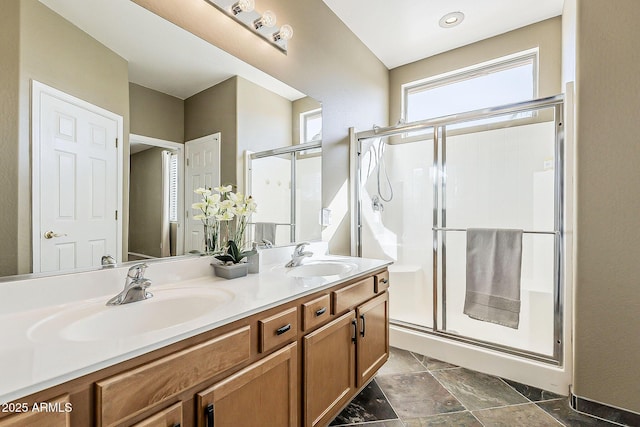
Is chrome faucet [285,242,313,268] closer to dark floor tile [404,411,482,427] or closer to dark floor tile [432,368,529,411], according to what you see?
dark floor tile [404,411,482,427]

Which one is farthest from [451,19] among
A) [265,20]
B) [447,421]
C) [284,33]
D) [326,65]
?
[447,421]

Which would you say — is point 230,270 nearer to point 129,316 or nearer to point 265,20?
point 129,316

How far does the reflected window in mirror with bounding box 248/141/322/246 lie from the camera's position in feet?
6.08

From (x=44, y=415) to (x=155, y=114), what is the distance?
3.84 feet

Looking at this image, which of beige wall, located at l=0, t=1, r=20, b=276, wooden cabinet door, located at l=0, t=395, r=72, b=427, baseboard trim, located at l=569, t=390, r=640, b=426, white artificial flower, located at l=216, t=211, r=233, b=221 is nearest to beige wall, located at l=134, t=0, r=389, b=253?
white artificial flower, located at l=216, t=211, r=233, b=221

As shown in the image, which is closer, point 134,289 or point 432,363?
point 134,289

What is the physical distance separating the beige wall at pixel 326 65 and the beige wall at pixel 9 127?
25.4 inches

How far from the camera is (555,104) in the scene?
1.91 meters

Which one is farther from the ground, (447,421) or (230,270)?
(230,270)

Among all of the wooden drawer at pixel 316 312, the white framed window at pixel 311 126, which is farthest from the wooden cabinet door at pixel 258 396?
the white framed window at pixel 311 126

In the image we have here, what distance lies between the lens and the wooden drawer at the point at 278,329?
1065mm

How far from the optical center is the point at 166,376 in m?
0.78

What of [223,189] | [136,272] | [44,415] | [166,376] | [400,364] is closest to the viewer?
[44,415]

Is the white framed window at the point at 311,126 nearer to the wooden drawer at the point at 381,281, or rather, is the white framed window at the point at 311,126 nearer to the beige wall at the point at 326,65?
the beige wall at the point at 326,65
